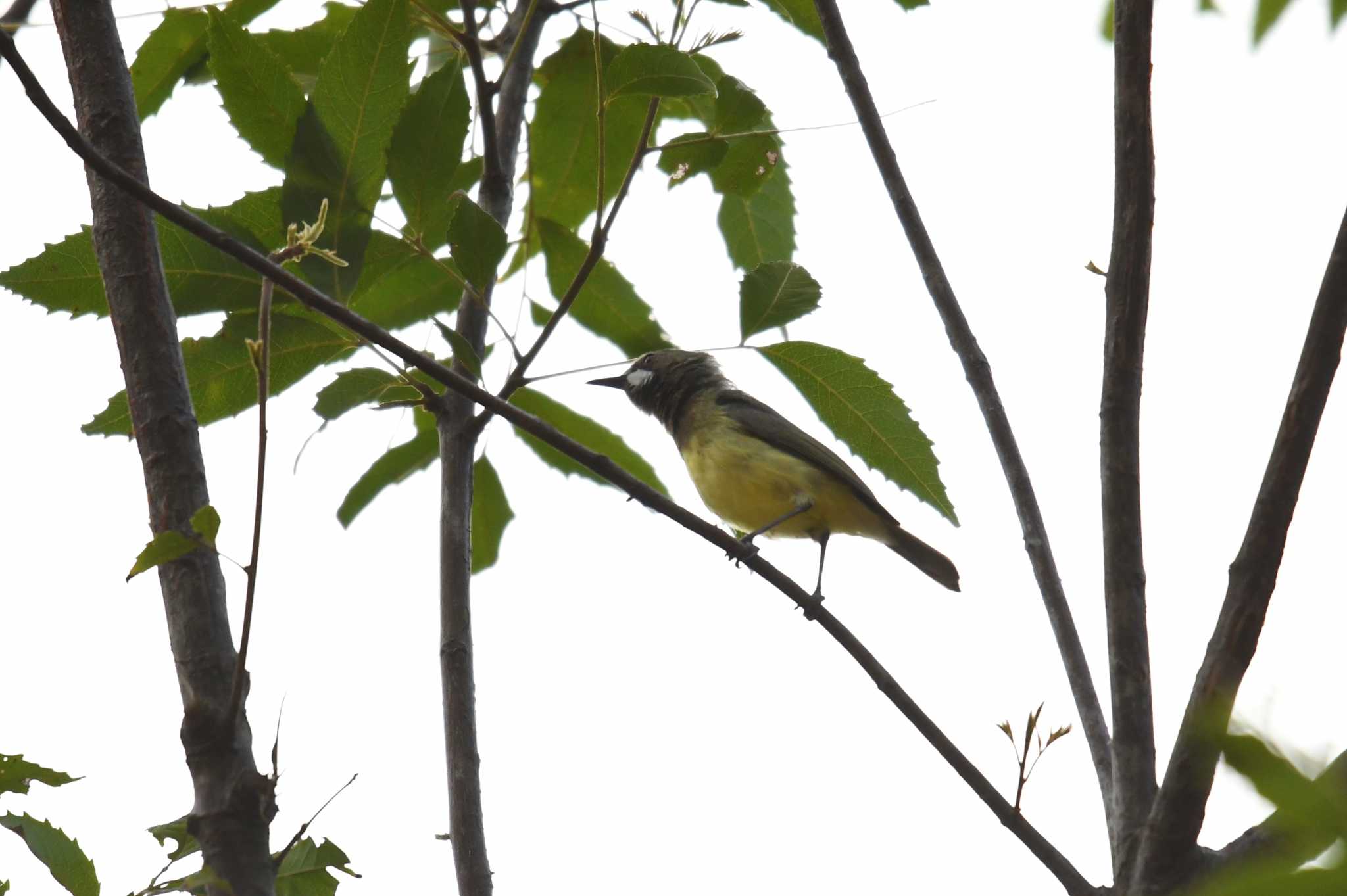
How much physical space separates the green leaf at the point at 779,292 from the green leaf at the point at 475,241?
675 mm

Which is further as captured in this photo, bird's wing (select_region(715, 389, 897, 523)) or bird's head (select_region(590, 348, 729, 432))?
bird's head (select_region(590, 348, 729, 432))

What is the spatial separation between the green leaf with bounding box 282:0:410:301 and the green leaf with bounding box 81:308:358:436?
228 mm

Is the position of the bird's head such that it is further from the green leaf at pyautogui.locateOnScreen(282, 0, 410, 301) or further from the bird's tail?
the green leaf at pyautogui.locateOnScreen(282, 0, 410, 301)

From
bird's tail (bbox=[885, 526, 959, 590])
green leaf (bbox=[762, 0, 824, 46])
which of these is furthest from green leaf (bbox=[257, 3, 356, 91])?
bird's tail (bbox=[885, 526, 959, 590])

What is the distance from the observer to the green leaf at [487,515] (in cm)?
402

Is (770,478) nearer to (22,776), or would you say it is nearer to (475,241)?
(475,241)

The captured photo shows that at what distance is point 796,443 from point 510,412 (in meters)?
3.75

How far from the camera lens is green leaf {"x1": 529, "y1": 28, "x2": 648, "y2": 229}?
4.02 m

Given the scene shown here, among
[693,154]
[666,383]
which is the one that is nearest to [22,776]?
[693,154]

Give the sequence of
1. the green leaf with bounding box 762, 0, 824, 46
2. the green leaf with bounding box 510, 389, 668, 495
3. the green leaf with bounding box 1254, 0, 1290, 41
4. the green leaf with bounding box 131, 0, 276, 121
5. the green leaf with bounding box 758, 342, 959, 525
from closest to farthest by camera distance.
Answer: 1. the green leaf with bounding box 1254, 0, 1290, 41
2. the green leaf with bounding box 758, 342, 959, 525
3. the green leaf with bounding box 762, 0, 824, 46
4. the green leaf with bounding box 131, 0, 276, 121
5. the green leaf with bounding box 510, 389, 668, 495

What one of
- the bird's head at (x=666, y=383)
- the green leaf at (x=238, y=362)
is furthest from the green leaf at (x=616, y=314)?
the bird's head at (x=666, y=383)

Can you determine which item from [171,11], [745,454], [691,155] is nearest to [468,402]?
[691,155]

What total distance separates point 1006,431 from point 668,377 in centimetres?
398

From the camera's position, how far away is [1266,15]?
1.96m
